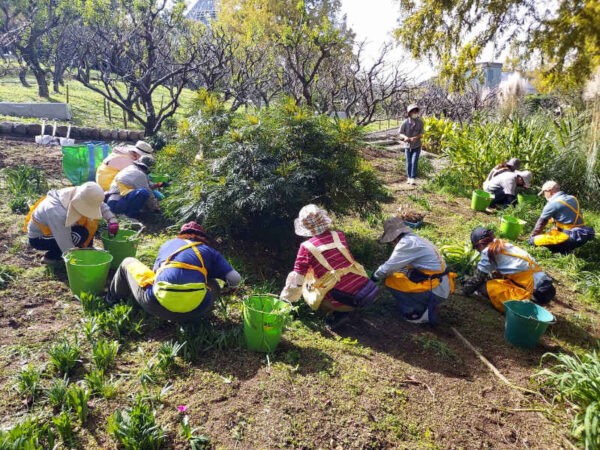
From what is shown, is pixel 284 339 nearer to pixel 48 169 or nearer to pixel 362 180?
pixel 362 180

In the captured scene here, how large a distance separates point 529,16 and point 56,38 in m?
16.2

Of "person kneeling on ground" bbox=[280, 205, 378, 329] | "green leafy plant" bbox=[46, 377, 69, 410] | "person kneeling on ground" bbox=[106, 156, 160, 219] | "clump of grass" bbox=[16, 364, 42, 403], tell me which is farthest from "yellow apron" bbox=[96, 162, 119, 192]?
"green leafy plant" bbox=[46, 377, 69, 410]

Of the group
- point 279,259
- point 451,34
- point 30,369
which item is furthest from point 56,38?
point 30,369

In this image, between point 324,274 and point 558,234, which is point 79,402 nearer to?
point 324,274

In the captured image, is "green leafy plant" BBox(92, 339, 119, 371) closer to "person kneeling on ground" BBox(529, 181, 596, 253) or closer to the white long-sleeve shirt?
the white long-sleeve shirt

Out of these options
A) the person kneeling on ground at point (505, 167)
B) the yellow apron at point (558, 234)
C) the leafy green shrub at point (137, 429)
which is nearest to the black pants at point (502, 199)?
the person kneeling on ground at point (505, 167)

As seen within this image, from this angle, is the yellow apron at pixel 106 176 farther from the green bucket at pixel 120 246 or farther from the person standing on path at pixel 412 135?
the person standing on path at pixel 412 135

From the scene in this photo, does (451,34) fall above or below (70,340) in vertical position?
above

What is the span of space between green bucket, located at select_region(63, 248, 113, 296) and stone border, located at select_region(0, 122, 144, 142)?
6.90 meters

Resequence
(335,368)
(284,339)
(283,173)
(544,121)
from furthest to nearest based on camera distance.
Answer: (544,121)
(283,173)
(284,339)
(335,368)

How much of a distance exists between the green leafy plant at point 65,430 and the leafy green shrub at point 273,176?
2.23 m

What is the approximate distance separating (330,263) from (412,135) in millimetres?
6004

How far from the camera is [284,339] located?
3367mm

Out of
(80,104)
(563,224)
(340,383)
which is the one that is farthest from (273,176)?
(80,104)
